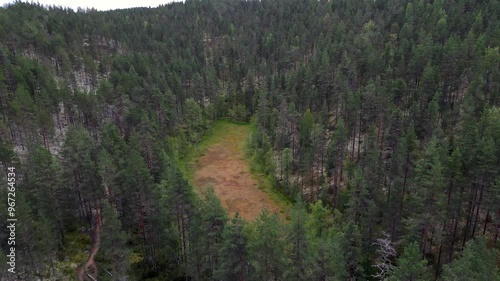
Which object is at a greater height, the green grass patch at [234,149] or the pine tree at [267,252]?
the pine tree at [267,252]

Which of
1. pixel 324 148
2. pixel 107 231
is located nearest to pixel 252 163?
pixel 324 148

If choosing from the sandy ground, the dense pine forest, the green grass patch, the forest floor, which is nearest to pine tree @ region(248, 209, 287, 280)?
the dense pine forest

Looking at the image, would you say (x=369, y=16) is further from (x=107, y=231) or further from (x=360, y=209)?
(x=107, y=231)

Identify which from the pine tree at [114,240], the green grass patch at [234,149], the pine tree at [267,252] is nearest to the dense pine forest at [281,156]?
the pine tree at [267,252]

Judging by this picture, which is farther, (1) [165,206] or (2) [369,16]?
(2) [369,16]

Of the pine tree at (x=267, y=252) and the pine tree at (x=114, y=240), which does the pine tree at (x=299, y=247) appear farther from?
the pine tree at (x=114, y=240)

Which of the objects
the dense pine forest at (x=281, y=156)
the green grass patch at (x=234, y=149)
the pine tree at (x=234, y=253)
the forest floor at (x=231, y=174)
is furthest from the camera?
the green grass patch at (x=234, y=149)
